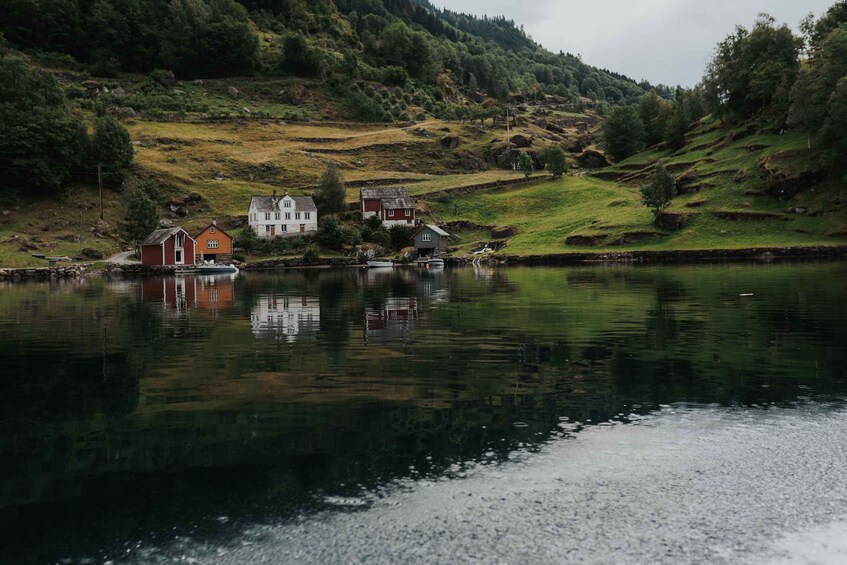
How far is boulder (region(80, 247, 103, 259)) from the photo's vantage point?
341 feet

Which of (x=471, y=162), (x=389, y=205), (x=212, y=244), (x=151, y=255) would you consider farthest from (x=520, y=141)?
(x=151, y=255)

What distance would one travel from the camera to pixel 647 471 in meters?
13.9

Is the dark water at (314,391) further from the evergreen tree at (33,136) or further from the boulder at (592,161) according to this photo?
the boulder at (592,161)

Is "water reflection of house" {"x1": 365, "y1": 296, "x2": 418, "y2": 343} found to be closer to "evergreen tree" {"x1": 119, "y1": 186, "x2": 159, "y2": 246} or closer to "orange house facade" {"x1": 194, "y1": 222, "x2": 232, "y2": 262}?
"orange house facade" {"x1": 194, "y1": 222, "x2": 232, "y2": 262}

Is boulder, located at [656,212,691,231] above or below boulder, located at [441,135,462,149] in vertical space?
below

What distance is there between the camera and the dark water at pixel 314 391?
510 inches

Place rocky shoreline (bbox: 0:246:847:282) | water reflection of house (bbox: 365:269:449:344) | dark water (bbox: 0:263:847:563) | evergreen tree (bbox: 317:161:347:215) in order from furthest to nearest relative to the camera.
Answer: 1. evergreen tree (bbox: 317:161:347:215)
2. rocky shoreline (bbox: 0:246:847:282)
3. water reflection of house (bbox: 365:269:449:344)
4. dark water (bbox: 0:263:847:563)

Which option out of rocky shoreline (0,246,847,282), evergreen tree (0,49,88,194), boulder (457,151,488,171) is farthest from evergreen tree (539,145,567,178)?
evergreen tree (0,49,88,194)

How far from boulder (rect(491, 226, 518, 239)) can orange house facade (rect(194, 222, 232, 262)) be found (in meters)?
49.9

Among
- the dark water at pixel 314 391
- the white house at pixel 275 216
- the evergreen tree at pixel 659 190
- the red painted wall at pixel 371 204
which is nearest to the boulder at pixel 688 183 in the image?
the evergreen tree at pixel 659 190

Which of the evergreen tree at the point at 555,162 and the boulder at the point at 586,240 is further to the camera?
the evergreen tree at the point at 555,162

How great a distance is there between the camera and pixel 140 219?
354ft

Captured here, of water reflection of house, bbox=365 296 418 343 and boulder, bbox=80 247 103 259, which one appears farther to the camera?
boulder, bbox=80 247 103 259

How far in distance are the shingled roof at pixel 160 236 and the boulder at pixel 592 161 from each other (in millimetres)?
109900
